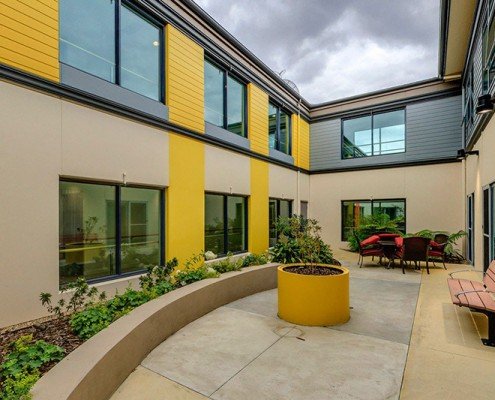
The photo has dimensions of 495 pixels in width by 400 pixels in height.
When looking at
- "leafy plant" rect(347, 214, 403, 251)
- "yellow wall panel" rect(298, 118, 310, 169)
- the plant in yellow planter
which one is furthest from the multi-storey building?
the plant in yellow planter

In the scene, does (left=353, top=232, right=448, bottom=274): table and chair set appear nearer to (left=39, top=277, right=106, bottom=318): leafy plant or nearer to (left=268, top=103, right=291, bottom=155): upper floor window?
(left=268, top=103, right=291, bottom=155): upper floor window

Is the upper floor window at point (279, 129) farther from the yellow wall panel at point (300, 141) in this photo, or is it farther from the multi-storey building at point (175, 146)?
the yellow wall panel at point (300, 141)

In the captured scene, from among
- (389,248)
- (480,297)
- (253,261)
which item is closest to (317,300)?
(480,297)

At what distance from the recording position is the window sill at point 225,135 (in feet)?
27.2

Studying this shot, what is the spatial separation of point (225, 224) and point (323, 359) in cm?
588

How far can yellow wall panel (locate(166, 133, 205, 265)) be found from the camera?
6.97m

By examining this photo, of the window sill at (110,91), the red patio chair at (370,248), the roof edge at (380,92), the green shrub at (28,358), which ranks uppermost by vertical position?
the roof edge at (380,92)

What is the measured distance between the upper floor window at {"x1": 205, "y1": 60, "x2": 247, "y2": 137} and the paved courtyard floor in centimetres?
571

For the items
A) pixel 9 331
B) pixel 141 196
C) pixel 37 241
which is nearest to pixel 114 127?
pixel 141 196

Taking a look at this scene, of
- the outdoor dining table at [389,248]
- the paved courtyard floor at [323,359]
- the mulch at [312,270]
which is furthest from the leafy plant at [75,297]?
the outdoor dining table at [389,248]

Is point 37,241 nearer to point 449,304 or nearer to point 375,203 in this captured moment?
point 449,304

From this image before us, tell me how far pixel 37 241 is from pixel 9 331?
1.28 metres

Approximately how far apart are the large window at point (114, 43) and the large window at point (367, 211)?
9404mm

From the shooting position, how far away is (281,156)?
1189cm
